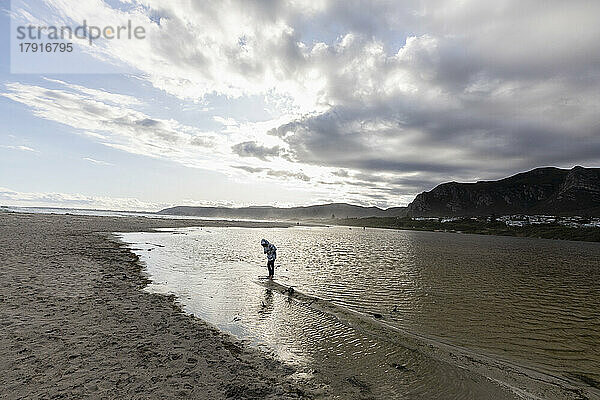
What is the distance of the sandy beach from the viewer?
6.95m

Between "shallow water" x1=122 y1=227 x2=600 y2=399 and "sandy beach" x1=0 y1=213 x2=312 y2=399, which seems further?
"shallow water" x1=122 y1=227 x2=600 y2=399

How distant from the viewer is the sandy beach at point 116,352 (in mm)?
6945

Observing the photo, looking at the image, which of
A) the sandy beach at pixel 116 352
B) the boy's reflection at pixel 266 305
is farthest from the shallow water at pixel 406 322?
the sandy beach at pixel 116 352

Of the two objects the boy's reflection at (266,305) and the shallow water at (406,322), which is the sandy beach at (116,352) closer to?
the shallow water at (406,322)

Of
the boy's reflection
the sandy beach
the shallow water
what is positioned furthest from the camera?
the boy's reflection

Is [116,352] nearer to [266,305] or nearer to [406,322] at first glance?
[266,305]

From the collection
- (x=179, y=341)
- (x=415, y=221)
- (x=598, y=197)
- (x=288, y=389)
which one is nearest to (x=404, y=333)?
(x=288, y=389)

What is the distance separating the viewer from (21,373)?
280 inches

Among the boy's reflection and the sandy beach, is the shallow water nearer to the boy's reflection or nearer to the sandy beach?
the boy's reflection

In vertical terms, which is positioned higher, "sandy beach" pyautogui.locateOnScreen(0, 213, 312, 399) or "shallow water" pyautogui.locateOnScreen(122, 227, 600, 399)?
"sandy beach" pyautogui.locateOnScreen(0, 213, 312, 399)

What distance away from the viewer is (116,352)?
8688 mm

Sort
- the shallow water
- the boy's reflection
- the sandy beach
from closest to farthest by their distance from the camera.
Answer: the sandy beach → the shallow water → the boy's reflection

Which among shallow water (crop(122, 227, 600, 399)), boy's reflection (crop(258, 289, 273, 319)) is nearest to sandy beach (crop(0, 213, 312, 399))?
shallow water (crop(122, 227, 600, 399))

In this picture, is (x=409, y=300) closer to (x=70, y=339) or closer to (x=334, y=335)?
(x=334, y=335)
